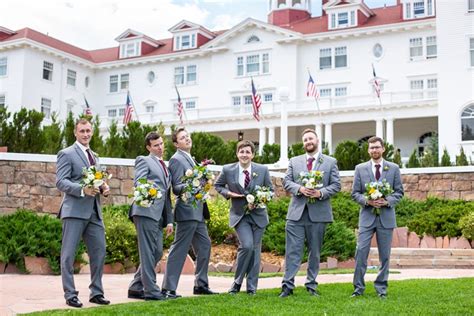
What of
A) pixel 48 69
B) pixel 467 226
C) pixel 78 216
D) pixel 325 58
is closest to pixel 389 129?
pixel 325 58

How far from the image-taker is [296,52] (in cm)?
3972

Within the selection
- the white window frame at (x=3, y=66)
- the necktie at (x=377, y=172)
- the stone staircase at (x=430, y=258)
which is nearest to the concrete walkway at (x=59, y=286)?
the stone staircase at (x=430, y=258)

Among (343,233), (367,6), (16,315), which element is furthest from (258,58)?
(16,315)

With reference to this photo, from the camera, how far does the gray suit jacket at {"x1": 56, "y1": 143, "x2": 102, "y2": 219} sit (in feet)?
22.6

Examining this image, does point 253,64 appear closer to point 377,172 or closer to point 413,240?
point 413,240

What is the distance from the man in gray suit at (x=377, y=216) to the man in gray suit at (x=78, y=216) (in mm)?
3131

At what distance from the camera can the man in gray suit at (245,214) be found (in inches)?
303

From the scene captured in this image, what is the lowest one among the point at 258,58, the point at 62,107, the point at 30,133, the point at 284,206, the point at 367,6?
the point at 284,206

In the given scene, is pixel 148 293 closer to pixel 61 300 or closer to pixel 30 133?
pixel 61 300

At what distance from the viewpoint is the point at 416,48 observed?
3681 cm

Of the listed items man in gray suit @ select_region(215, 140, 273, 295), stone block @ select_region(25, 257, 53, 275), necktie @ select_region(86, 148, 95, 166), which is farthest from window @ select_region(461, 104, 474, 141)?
necktie @ select_region(86, 148, 95, 166)

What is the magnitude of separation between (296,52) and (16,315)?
116 feet

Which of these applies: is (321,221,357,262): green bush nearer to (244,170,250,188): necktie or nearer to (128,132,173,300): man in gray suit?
(244,170,250,188): necktie

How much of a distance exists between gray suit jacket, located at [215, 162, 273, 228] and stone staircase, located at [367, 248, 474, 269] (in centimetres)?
603
